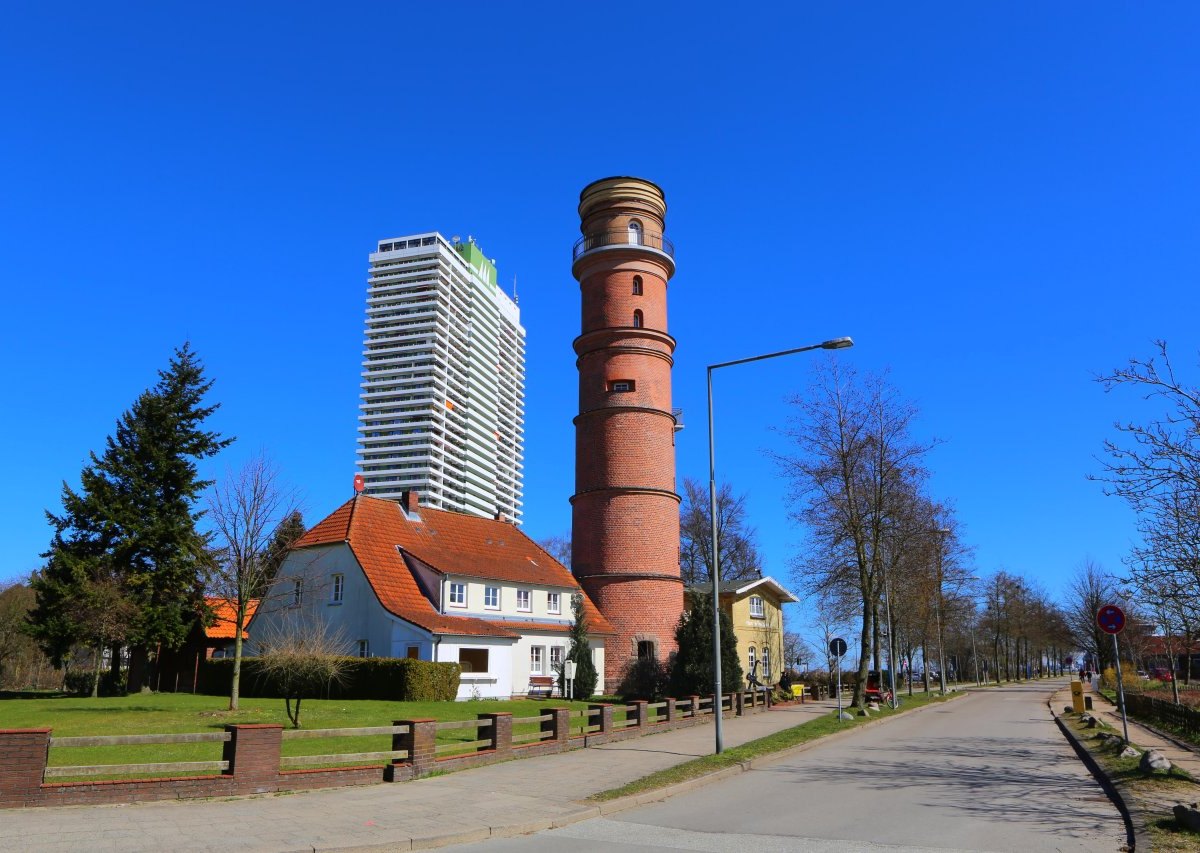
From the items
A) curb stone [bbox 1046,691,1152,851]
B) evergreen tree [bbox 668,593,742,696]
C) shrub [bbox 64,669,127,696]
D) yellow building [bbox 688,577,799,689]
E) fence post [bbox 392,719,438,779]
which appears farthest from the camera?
yellow building [bbox 688,577,799,689]

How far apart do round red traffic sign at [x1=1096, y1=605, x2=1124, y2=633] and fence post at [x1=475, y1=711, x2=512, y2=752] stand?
41.5 feet

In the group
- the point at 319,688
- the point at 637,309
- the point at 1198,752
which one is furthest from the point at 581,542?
the point at 1198,752

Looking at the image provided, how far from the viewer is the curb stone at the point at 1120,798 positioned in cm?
909

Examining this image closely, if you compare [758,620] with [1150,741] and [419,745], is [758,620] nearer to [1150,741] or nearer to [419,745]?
[1150,741]

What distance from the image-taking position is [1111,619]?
18.3 m

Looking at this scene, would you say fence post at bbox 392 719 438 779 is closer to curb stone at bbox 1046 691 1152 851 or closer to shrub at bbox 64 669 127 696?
curb stone at bbox 1046 691 1152 851

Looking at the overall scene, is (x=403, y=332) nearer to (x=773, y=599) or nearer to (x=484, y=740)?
(x=773, y=599)

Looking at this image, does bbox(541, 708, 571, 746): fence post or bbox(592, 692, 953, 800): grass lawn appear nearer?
bbox(592, 692, 953, 800): grass lawn

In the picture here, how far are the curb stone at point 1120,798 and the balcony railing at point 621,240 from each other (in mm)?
26757

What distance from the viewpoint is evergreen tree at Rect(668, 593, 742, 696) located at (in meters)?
33.0

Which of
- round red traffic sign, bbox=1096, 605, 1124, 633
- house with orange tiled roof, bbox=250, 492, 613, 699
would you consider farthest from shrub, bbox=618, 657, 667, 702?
round red traffic sign, bbox=1096, 605, 1124, 633

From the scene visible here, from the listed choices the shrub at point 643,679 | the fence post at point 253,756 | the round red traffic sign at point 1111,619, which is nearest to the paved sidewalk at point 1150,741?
A: the round red traffic sign at point 1111,619

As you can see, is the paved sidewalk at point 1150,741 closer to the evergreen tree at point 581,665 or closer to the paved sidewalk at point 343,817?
the paved sidewalk at point 343,817

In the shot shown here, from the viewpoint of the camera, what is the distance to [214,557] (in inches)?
1090
